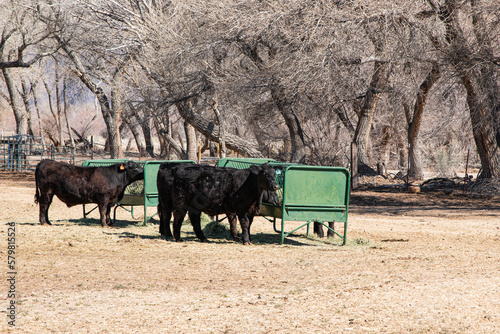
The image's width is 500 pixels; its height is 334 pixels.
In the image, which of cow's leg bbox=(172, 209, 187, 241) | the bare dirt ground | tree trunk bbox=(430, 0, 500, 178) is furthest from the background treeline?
cow's leg bbox=(172, 209, 187, 241)

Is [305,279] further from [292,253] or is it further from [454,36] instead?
[454,36]

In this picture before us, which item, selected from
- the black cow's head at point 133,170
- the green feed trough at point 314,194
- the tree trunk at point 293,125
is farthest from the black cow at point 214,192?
the tree trunk at point 293,125

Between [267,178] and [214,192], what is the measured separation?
39.2 inches

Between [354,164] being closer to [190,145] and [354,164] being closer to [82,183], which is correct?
[190,145]

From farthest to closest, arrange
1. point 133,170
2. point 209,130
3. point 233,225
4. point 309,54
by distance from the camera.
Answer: point 209,130 → point 309,54 → point 133,170 → point 233,225

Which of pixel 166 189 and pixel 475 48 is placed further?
pixel 475 48

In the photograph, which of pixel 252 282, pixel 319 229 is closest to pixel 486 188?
pixel 319 229

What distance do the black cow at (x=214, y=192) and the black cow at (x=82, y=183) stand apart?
7.45 ft

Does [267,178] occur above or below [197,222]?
above

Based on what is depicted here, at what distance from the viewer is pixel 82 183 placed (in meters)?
11.4

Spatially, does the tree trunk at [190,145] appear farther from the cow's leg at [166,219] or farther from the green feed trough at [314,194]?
the green feed trough at [314,194]

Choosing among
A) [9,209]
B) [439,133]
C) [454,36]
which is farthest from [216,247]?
[439,133]

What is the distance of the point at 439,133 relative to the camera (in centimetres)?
3338

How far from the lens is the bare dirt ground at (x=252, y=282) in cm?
523
